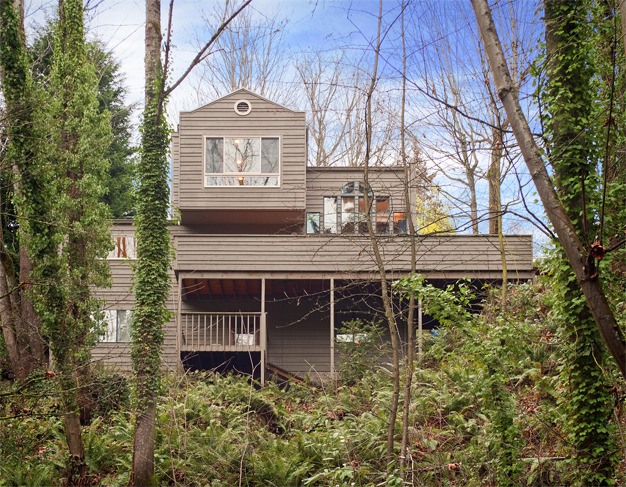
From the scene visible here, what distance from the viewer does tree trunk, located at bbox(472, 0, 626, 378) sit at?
13.3ft

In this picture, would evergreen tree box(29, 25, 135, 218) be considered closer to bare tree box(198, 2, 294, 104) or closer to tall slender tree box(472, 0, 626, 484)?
bare tree box(198, 2, 294, 104)

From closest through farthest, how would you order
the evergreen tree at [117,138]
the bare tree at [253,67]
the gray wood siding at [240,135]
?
the gray wood siding at [240,135], the evergreen tree at [117,138], the bare tree at [253,67]

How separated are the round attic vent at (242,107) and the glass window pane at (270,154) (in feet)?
3.42

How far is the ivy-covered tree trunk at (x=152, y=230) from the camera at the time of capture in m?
12.0

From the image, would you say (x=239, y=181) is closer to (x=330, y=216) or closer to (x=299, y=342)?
(x=330, y=216)

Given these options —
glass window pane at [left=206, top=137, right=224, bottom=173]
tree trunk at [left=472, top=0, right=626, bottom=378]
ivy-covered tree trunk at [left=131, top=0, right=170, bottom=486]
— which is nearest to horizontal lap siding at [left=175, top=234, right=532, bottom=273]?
glass window pane at [left=206, top=137, right=224, bottom=173]

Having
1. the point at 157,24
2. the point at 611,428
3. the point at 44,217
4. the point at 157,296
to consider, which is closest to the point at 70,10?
the point at 157,24

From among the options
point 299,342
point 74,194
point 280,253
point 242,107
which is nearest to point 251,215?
point 242,107

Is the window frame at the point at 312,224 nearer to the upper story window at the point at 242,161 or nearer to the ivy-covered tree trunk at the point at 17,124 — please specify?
the upper story window at the point at 242,161

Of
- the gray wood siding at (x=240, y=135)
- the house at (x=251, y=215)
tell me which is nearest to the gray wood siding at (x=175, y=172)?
the house at (x=251, y=215)

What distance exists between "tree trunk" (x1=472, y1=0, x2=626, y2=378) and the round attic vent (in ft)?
56.8

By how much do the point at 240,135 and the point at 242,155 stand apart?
0.59 m

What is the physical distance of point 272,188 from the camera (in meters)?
21.4

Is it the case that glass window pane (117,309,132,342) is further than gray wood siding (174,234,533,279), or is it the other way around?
glass window pane (117,309,132,342)
